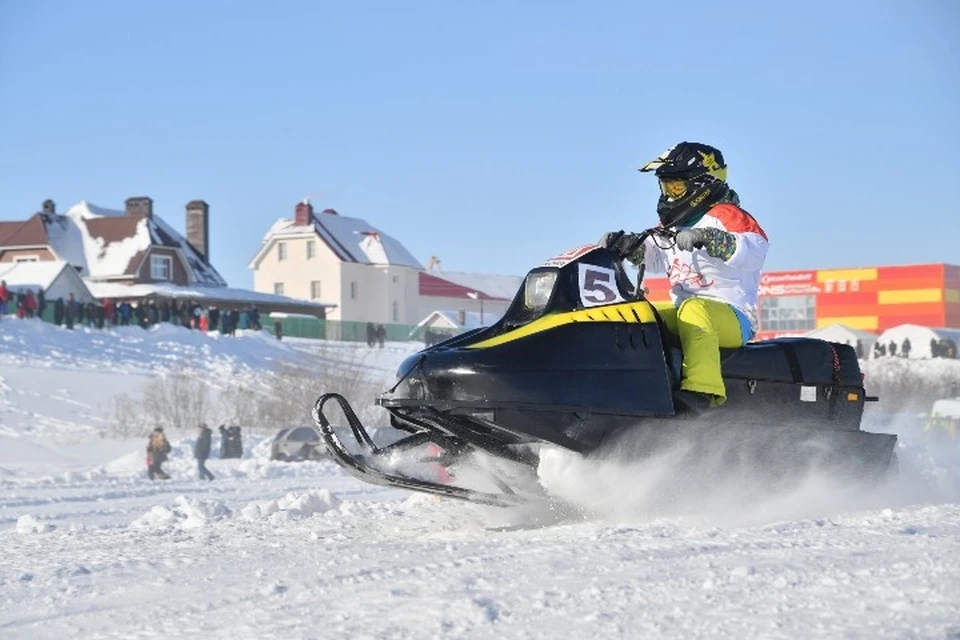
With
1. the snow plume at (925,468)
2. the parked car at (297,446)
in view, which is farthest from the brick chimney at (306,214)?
the snow plume at (925,468)

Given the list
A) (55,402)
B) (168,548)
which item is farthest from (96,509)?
(55,402)

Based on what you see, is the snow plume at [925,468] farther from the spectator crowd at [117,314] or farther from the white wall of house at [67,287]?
the white wall of house at [67,287]

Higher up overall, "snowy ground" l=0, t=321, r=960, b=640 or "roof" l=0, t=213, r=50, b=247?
"roof" l=0, t=213, r=50, b=247

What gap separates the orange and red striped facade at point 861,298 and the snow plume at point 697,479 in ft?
190

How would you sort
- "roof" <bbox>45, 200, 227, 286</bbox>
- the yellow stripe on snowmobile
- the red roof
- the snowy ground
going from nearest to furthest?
the snowy ground, the yellow stripe on snowmobile, "roof" <bbox>45, 200, 227, 286</bbox>, the red roof

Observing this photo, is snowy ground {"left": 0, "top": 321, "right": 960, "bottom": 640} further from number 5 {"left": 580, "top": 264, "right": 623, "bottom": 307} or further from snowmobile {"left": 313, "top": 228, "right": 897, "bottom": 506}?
number 5 {"left": 580, "top": 264, "right": 623, "bottom": 307}

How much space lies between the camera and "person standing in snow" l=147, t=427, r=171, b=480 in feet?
86.7

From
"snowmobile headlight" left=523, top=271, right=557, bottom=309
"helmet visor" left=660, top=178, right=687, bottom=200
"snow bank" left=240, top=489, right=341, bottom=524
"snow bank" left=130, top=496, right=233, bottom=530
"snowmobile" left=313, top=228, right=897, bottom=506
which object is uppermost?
"helmet visor" left=660, top=178, right=687, bottom=200

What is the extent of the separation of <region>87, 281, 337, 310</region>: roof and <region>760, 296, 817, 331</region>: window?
79.1ft

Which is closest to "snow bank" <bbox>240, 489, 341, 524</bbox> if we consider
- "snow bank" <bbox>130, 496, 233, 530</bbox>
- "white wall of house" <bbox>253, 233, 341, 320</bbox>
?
"snow bank" <bbox>130, 496, 233, 530</bbox>

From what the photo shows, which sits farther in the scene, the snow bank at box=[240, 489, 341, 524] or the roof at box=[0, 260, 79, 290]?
the roof at box=[0, 260, 79, 290]

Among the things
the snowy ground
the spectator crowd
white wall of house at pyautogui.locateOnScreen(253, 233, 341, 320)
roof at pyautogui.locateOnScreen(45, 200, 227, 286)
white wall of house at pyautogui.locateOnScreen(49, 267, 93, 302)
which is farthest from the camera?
white wall of house at pyautogui.locateOnScreen(253, 233, 341, 320)

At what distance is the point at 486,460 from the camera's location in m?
7.53

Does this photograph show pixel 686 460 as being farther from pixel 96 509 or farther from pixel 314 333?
pixel 314 333
